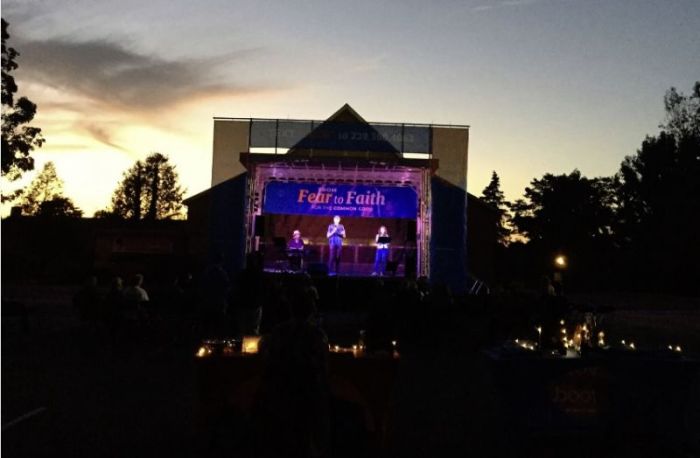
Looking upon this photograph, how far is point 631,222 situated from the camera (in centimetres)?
5128

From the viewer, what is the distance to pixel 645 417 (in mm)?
5797

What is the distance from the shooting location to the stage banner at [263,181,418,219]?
2239cm

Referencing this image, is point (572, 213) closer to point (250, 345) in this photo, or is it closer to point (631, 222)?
point (631, 222)

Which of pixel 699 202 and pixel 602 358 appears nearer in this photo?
pixel 602 358

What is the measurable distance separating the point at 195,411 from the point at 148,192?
246 feet

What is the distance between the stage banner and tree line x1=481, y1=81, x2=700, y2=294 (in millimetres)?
14749

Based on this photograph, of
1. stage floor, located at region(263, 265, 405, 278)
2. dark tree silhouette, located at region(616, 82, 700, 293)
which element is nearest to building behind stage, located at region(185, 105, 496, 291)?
stage floor, located at region(263, 265, 405, 278)

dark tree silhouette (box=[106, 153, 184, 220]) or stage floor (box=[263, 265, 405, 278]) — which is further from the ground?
dark tree silhouette (box=[106, 153, 184, 220])

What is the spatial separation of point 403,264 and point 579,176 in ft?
140

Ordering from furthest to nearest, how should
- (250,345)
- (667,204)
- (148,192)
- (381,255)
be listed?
(148,192)
(667,204)
(381,255)
(250,345)

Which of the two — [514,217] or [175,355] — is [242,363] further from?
[514,217]

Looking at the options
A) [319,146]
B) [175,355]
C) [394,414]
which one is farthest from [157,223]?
[394,414]

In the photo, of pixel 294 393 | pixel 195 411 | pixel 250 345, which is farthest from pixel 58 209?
pixel 294 393

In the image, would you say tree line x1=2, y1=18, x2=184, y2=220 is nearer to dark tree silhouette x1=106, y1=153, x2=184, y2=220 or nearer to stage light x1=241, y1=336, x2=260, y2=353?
dark tree silhouette x1=106, y1=153, x2=184, y2=220
